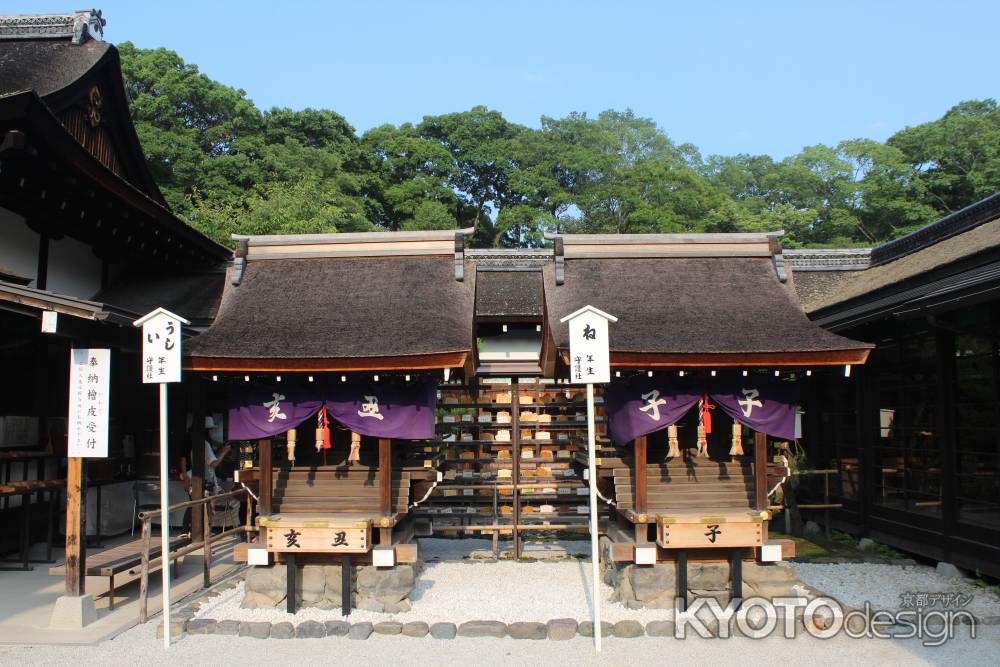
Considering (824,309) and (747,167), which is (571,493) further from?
(747,167)

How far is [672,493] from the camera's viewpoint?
8797 mm

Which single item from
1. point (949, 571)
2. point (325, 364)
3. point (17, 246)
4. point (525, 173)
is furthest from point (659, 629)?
point (525, 173)

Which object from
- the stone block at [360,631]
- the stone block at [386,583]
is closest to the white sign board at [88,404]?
the stone block at [386,583]

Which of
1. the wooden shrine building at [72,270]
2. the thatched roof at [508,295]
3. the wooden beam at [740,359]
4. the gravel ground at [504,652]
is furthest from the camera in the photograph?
the thatched roof at [508,295]

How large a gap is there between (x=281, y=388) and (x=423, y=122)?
129ft

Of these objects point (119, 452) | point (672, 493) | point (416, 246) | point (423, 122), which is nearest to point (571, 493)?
point (672, 493)

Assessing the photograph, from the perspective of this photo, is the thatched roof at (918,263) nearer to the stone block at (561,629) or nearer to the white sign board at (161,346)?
the stone block at (561,629)

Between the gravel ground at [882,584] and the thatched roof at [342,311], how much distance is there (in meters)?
5.29

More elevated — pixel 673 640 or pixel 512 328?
pixel 512 328

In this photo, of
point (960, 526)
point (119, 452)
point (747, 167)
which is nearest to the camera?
point (960, 526)

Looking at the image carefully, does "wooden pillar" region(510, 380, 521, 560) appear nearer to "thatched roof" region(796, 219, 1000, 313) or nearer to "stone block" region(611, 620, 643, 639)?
"stone block" region(611, 620, 643, 639)

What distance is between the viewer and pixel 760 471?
848 centimetres

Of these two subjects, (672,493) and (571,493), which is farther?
(571,493)

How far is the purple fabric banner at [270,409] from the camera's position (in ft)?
27.4
